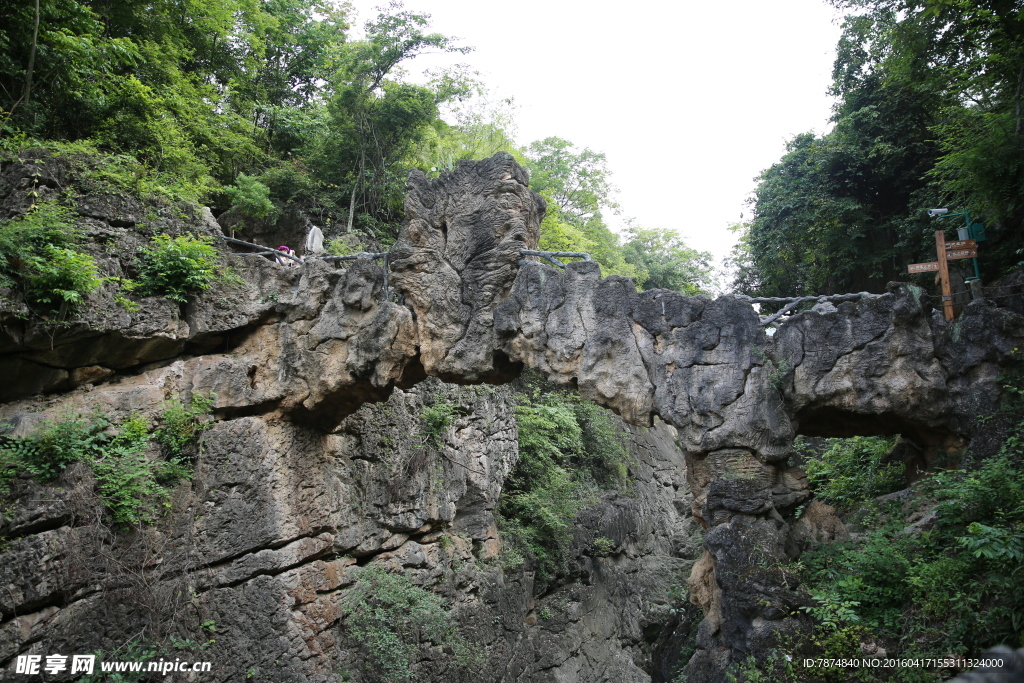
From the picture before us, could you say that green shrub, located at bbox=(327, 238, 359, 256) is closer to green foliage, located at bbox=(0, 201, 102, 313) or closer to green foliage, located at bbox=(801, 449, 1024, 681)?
green foliage, located at bbox=(0, 201, 102, 313)

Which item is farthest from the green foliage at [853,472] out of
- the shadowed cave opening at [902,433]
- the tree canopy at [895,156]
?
the tree canopy at [895,156]

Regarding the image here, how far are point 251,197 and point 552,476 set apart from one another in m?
7.58

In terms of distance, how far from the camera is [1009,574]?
5.08 m

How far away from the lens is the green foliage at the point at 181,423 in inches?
315

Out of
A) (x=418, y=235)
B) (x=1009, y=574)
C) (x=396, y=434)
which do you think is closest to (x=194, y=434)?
(x=396, y=434)

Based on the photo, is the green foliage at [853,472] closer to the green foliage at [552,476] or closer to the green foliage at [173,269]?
the green foliage at [552,476]

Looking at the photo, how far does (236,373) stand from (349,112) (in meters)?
6.50

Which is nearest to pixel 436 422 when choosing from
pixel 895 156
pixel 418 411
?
pixel 418 411

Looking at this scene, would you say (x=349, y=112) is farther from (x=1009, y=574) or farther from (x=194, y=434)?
(x=1009, y=574)

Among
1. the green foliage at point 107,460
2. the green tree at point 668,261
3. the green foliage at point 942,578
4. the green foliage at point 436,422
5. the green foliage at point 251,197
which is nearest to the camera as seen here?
the green foliage at point 942,578

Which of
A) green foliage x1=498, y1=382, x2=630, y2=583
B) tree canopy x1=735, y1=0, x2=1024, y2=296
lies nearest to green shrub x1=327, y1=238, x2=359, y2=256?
green foliage x1=498, y1=382, x2=630, y2=583

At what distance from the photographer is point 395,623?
28.3ft

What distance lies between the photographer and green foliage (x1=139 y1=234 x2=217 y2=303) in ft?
27.3

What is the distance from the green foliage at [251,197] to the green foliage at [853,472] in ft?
31.4
